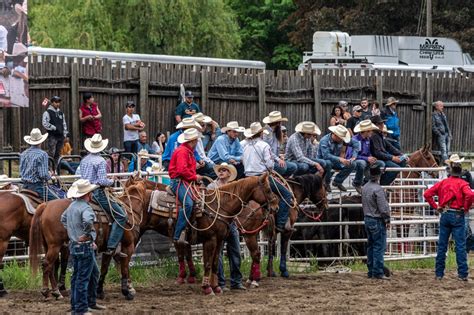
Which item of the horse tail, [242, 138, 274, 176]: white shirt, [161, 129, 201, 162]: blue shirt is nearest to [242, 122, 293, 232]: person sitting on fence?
[242, 138, 274, 176]: white shirt

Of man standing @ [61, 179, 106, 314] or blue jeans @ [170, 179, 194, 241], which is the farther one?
blue jeans @ [170, 179, 194, 241]

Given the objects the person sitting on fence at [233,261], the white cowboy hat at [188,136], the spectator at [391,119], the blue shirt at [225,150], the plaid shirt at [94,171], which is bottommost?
the person sitting on fence at [233,261]

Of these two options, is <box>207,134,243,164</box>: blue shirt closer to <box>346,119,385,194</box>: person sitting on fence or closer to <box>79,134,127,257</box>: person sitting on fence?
<box>346,119,385,194</box>: person sitting on fence

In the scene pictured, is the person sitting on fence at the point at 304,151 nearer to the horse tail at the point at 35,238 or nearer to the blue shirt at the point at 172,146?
the blue shirt at the point at 172,146

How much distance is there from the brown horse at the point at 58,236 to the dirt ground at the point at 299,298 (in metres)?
0.31

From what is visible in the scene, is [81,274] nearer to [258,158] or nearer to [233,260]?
[233,260]

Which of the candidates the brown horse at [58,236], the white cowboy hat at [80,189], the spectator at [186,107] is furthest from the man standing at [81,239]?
the spectator at [186,107]

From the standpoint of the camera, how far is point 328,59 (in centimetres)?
3644

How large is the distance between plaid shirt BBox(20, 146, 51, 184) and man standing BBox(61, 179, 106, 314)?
7.75 feet

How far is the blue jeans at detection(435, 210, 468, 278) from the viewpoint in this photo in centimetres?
1856

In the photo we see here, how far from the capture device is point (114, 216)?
16.0 meters

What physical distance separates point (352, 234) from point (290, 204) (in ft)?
8.95

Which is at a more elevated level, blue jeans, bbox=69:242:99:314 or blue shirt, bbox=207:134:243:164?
blue shirt, bbox=207:134:243:164

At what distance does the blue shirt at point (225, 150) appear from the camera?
1905 cm
